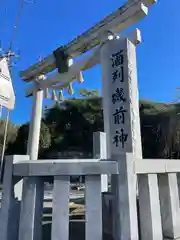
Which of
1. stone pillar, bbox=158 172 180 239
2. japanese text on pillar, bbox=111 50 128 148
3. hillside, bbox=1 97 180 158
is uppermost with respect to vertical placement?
hillside, bbox=1 97 180 158

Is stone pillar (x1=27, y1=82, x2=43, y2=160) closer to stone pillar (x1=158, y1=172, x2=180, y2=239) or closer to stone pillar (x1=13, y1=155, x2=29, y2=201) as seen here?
stone pillar (x1=13, y1=155, x2=29, y2=201)

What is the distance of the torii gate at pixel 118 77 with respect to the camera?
216 centimetres

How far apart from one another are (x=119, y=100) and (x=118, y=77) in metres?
0.40

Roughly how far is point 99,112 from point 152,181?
506 inches

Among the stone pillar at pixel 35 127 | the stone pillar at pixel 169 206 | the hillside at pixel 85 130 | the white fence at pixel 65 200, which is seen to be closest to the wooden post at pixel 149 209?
the white fence at pixel 65 200

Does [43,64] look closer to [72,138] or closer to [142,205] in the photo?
[142,205]

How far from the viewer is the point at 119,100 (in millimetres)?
3613

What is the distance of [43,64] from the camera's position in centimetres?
670

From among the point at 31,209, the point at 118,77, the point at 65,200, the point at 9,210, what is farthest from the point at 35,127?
the point at 65,200

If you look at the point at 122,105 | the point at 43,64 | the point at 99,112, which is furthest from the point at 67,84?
the point at 99,112

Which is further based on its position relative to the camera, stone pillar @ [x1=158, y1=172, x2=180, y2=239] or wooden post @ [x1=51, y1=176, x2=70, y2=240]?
stone pillar @ [x1=158, y1=172, x2=180, y2=239]

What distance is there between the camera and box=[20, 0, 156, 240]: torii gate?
2164 mm

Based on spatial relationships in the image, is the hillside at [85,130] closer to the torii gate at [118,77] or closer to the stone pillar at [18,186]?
the torii gate at [118,77]

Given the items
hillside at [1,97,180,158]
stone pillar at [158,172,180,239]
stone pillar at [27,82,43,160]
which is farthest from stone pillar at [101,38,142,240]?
hillside at [1,97,180,158]
